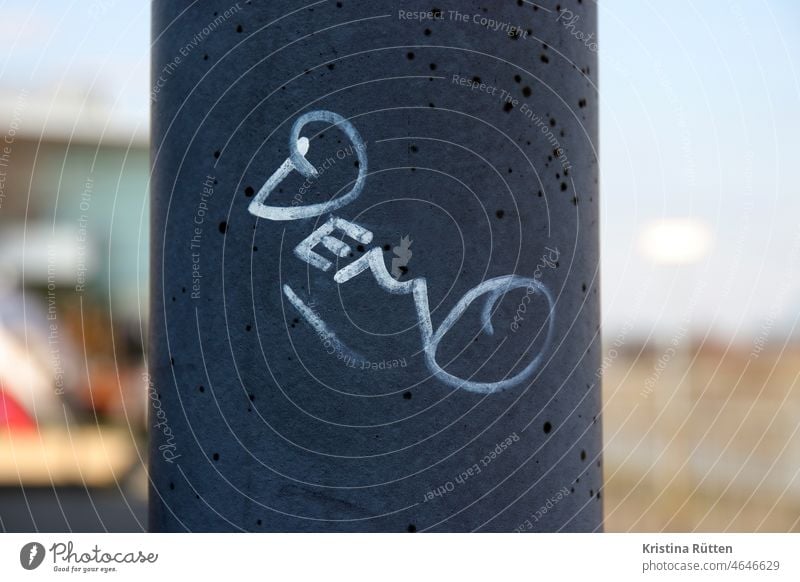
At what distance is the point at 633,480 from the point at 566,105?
992cm

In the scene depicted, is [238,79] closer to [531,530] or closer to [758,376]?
[531,530]

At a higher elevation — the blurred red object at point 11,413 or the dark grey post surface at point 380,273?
the dark grey post surface at point 380,273

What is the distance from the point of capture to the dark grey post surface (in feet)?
5.74

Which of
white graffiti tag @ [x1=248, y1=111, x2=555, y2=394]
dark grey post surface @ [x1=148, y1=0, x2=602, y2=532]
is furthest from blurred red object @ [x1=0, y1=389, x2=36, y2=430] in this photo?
white graffiti tag @ [x1=248, y1=111, x2=555, y2=394]

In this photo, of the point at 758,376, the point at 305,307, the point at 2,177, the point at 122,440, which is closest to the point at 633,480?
the point at 758,376

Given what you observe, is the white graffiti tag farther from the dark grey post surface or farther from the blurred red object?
the blurred red object

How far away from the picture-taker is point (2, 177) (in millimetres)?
3174

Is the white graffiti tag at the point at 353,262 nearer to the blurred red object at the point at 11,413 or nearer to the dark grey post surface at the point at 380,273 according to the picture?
the dark grey post surface at the point at 380,273

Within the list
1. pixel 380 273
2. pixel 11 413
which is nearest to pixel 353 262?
pixel 380 273

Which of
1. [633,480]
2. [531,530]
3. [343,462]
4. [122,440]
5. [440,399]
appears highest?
[440,399]

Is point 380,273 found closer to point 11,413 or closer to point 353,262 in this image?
point 353,262

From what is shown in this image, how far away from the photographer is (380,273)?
1.74 meters

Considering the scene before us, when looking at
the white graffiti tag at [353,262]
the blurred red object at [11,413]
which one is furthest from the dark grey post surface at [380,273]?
the blurred red object at [11,413]

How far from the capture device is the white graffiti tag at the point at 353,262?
1.75 metres
